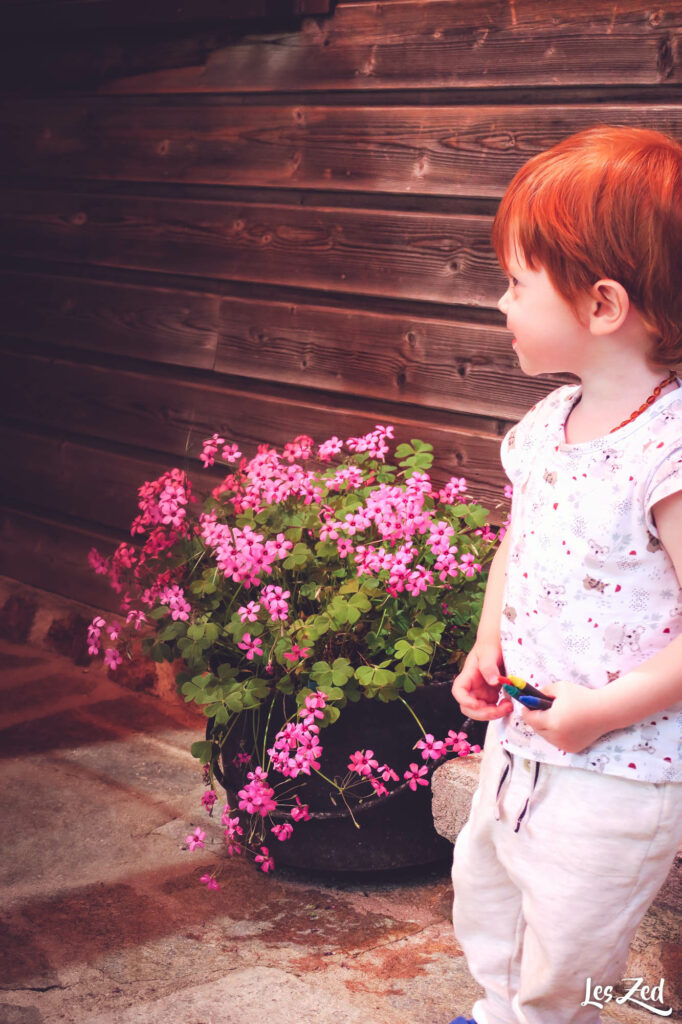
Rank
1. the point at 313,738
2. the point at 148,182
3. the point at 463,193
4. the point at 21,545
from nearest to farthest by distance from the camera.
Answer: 1. the point at 313,738
2. the point at 463,193
3. the point at 148,182
4. the point at 21,545

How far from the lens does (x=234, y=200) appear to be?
10.4 feet

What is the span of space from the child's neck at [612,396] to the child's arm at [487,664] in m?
0.27

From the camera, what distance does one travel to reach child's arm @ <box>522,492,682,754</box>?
123 centimetres

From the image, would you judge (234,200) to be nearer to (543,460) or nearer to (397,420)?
(397,420)

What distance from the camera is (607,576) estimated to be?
1.31 meters

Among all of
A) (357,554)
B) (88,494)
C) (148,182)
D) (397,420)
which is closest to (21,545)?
(88,494)

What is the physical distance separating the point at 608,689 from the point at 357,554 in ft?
3.13

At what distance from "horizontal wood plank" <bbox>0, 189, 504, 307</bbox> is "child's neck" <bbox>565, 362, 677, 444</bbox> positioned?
130cm

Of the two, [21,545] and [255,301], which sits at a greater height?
[255,301]

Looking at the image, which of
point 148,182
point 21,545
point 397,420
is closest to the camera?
point 397,420

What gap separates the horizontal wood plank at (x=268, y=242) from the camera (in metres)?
2.68

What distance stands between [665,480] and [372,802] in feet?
3.92

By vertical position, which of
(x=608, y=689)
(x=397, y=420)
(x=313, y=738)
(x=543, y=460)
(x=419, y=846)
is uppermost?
(x=397, y=420)

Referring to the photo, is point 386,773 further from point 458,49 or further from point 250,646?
point 458,49
